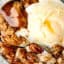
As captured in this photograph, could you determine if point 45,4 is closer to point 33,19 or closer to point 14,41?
point 33,19

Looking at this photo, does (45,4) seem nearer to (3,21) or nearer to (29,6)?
(29,6)

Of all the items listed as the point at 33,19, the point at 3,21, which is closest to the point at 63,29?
the point at 33,19

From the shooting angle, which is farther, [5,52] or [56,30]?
[5,52]

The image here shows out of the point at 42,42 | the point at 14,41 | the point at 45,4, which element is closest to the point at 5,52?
the point at 14,41

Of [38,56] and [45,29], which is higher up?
[45,29]

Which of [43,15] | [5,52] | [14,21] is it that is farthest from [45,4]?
[5,52]

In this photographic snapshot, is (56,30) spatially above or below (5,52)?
above
